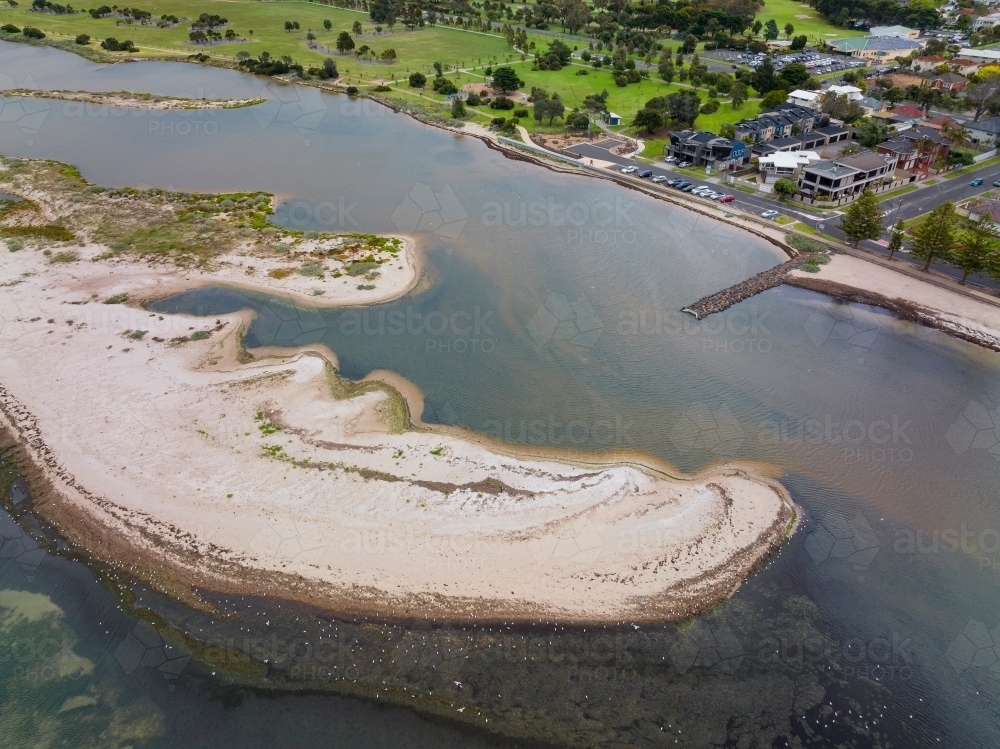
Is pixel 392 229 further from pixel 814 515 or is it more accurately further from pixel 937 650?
pixel 937 650

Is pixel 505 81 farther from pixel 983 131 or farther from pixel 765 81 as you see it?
pixel 983 131

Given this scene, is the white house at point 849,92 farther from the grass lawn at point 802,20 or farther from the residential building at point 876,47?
the grass lawn at point 802,20

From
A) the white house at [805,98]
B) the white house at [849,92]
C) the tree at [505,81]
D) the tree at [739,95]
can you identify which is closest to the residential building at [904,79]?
the white house at [849,92]

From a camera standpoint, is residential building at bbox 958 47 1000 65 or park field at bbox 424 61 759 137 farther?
residential building at bbox 958 47 1000 65

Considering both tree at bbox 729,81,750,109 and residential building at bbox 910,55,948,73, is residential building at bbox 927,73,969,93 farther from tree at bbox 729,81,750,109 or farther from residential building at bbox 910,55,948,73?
tree at bbox 729,81,750,109

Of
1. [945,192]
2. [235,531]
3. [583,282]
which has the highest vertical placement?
[945,192]

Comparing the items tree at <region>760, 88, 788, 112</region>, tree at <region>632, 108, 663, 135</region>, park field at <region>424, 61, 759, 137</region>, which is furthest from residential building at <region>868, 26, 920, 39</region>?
tree at <region>632, 108, 663, 135</region>

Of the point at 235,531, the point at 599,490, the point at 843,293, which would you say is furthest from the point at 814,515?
the point at 235,531
